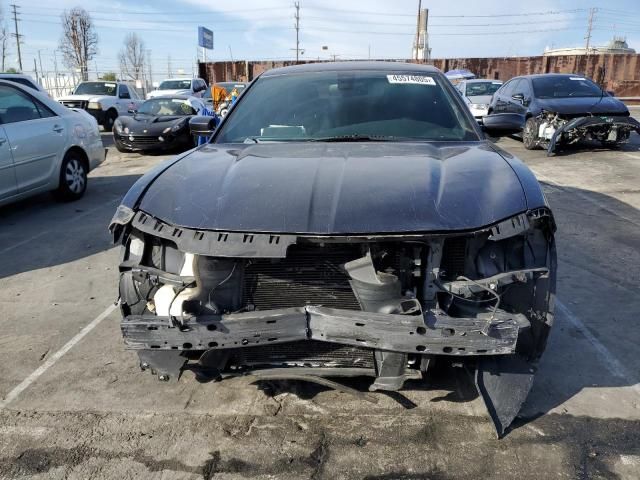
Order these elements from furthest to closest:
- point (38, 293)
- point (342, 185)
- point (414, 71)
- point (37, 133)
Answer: point (37, 133)
point (38, 293)
point (414, 71)
point (342, 185)

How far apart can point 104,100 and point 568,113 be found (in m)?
13.8

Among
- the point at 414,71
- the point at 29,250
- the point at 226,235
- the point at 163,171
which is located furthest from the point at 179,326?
the point at 29,250

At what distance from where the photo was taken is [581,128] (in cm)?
994

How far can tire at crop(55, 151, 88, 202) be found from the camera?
23.3 ft

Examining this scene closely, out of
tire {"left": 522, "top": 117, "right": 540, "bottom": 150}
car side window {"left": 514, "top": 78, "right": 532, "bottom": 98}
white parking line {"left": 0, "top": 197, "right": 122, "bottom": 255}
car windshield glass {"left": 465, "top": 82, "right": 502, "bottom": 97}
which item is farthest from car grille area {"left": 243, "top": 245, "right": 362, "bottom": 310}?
car windshield glass {"left": 465, "top": 82, "right": 502, "bottom": 97}

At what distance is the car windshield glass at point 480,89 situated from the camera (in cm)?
1633

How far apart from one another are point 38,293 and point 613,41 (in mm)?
65189

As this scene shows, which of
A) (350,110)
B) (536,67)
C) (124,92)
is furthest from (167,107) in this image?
(536,67)

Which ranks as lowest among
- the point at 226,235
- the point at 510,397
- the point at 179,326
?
the point at 510,397

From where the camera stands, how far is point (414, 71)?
151 inches

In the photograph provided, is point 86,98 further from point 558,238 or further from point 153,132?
point 558,238

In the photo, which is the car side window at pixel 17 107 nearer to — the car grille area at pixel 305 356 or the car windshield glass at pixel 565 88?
the car grille area at pixel 305 356

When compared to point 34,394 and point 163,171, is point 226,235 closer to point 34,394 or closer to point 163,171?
point 163,171

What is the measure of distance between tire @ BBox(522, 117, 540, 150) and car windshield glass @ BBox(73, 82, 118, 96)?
13.6 meters
